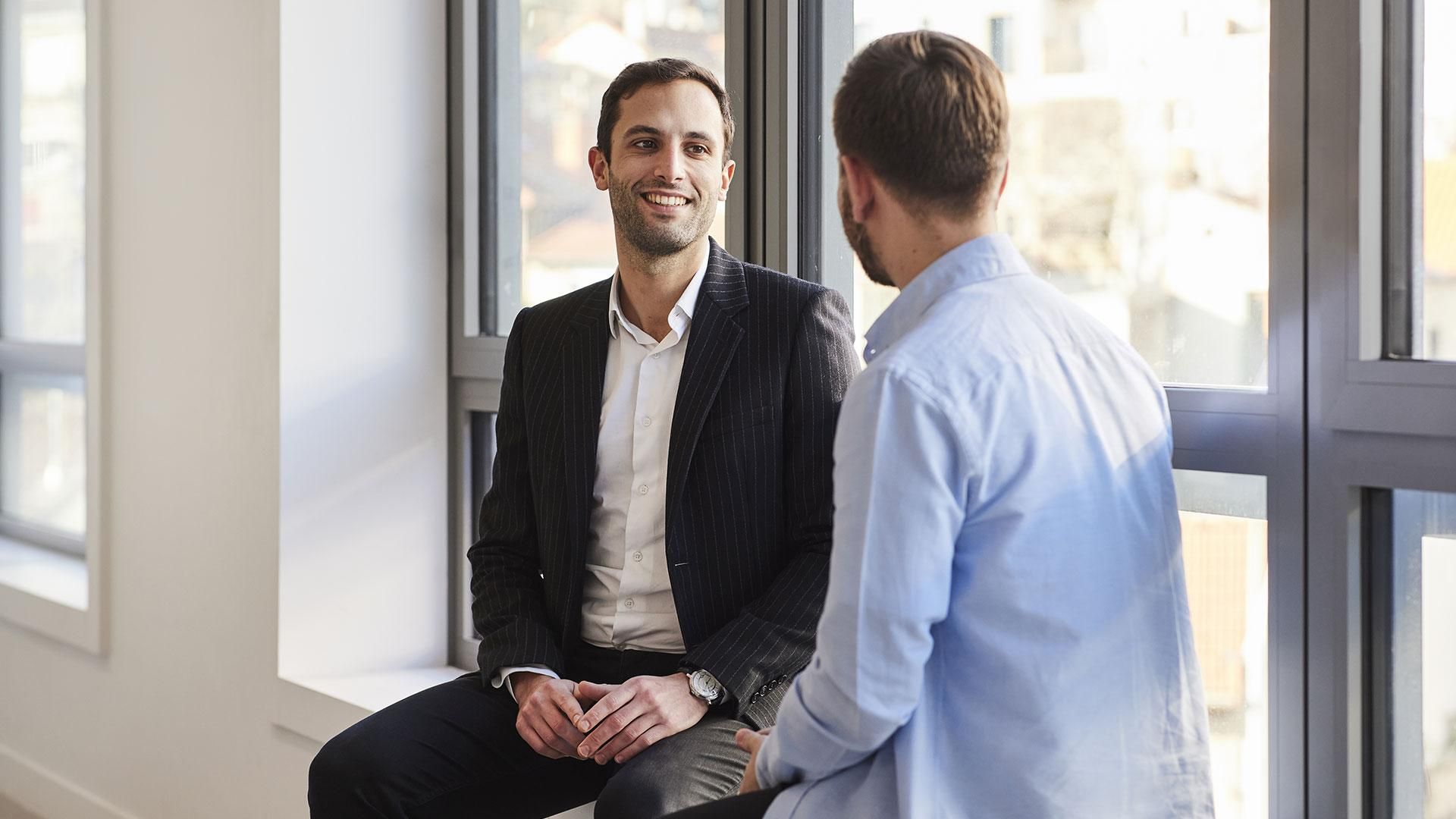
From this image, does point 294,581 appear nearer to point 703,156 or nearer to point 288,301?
point 288,301

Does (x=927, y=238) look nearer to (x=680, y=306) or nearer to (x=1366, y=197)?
(x=1366, y=197)

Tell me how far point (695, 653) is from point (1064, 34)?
1.04 m

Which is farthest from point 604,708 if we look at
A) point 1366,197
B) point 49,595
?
point 49,595

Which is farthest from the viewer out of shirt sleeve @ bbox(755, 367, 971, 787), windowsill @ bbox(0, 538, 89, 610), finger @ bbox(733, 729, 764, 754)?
windowsill @ bbox(0, 538, 89, 610)

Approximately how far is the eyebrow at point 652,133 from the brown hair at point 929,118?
77 centimetres

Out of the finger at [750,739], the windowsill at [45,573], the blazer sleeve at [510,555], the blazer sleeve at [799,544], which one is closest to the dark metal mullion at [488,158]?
the blazer sleeve at [510,555]

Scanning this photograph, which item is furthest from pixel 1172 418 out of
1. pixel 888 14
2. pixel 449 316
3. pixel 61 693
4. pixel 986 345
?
pixel 61 693

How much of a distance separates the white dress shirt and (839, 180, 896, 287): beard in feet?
2.14

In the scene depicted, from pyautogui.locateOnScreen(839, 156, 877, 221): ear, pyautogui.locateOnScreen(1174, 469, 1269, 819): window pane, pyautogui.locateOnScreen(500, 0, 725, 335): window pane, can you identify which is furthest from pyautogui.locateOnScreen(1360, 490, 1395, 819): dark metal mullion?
pyautogui.locateOnScreen(500, 0, 725, 335): window pane

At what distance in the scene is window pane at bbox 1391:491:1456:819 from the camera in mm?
1541

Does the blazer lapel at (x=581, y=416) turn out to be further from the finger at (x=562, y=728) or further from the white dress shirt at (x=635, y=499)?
the finger at (x=562, y=728)

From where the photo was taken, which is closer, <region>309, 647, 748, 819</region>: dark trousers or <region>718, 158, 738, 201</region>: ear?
<region>309, 647, 748, 819</region>: dark trousers

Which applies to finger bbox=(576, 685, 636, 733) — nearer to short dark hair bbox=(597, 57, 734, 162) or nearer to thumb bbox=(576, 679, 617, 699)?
thumb bbox=(576, 679, 617, 699)

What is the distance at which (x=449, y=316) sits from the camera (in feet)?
9.93
